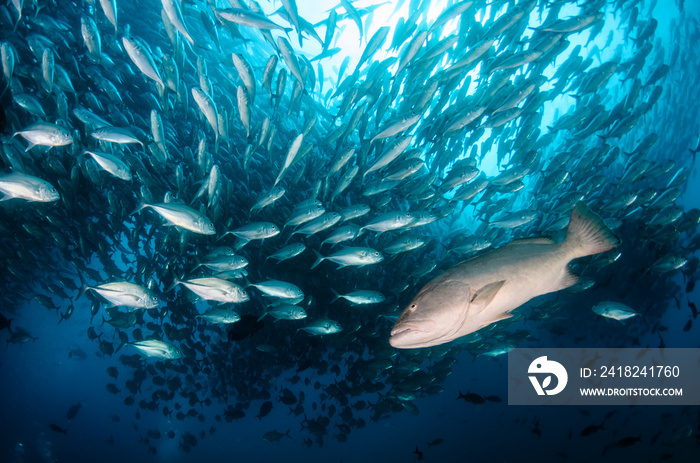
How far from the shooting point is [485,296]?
1280 mm

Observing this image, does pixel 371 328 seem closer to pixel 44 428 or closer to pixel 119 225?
pixel 119 225

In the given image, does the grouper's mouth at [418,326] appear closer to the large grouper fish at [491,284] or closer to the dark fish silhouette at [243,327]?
the large grouper fish at [491,284]

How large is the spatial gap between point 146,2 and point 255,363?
1207 centimetres

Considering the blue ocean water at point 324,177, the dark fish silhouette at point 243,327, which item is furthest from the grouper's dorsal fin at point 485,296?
the dark fish silhouette at point 243,327

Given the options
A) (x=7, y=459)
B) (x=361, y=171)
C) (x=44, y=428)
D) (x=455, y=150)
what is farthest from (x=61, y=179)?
(x=44, y=428)

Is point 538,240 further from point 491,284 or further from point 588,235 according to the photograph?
point 491,284

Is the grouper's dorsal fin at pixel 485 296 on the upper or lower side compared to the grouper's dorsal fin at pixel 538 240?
lower

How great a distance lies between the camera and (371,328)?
7699 mm

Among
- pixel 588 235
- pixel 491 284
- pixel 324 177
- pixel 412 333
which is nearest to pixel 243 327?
pixel 324 177

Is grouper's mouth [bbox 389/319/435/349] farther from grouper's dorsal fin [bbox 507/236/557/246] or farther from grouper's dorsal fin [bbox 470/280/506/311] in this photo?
grouper's dorsal fin [bbox 507/236/557/246]

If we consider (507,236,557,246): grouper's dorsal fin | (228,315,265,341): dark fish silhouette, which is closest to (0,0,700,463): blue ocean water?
(228,315,265,341): dark fish silhouette

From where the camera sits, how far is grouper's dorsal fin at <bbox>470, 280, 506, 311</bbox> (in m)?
1.27

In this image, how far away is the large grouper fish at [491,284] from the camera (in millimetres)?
1290

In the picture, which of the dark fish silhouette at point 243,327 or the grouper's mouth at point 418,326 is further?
the dark fish silhouette at point 243,327
